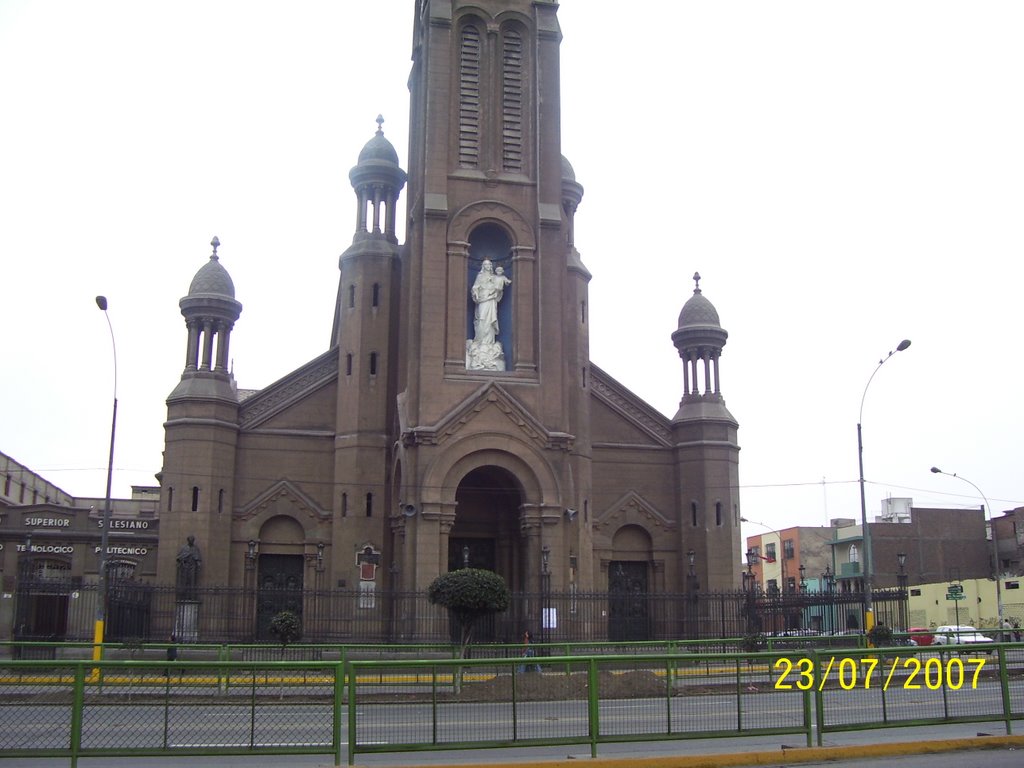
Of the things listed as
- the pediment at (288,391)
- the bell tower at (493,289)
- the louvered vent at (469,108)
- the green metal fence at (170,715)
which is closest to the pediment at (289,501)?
the pediment at (288,391)

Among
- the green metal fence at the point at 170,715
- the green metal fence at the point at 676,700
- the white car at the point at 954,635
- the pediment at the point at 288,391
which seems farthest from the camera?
the pediment at the point at 288,391

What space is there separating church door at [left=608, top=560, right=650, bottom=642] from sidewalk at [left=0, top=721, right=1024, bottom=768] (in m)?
24.8

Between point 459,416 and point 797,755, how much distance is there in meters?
25.1

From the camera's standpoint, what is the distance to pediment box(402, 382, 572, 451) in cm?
3788

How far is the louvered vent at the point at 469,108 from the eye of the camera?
1626 inches

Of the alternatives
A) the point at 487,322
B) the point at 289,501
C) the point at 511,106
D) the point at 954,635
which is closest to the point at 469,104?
the point at 511,106

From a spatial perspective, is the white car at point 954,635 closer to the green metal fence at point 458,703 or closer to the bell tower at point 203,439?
the green metal fence at point 458,703

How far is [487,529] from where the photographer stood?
42312mm

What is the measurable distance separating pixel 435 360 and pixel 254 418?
922cm

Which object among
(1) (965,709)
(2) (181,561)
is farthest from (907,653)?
(2) (181,561)

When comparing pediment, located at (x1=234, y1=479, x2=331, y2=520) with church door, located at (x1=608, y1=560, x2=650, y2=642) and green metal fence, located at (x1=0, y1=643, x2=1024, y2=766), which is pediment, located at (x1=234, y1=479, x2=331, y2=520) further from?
green metal fence, located at (x1=0, y1=643, x2=1024, y2=766)

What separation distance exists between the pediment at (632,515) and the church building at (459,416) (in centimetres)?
9

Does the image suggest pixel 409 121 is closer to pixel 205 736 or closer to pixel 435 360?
pixel 435 360
